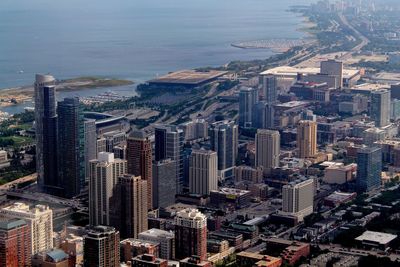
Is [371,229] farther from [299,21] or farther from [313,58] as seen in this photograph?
[299,21]

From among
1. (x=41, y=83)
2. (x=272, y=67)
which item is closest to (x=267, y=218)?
(x=41, y=83)

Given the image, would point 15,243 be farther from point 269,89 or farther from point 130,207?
point 269,89

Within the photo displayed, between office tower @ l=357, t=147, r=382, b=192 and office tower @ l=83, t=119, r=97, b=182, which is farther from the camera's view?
office tower @ l=357, t=147, r=382, b=192

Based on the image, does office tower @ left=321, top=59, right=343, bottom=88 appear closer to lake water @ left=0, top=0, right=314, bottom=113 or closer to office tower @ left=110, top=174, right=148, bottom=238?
lake water @ left=0, top=0, right=314, bottom=113

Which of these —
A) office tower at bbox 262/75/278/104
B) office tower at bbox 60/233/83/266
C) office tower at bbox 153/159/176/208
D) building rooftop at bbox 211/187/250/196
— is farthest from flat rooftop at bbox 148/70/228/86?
office tower at bbox 60/233/83/266

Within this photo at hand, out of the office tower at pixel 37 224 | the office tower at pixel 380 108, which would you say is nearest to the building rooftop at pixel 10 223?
the office tower at pixel 37 224
